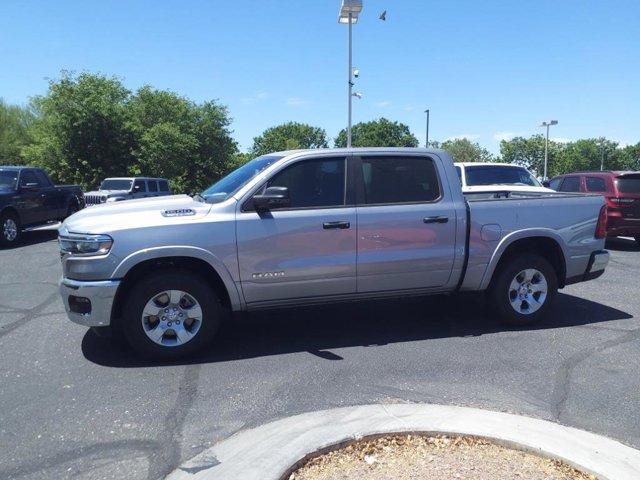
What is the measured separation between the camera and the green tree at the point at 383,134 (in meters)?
78.4

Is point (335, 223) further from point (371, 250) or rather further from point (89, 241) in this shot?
point (89, 241)

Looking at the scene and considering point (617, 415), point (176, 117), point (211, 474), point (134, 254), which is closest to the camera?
point (211, 474)

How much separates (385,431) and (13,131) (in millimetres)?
46967

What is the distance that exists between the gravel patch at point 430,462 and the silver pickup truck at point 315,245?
6.84 feet

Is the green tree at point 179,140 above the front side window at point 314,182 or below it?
above

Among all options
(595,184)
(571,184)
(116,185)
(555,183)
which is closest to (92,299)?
(595,184)

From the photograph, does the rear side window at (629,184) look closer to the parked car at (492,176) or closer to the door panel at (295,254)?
the parked car at (492,176)

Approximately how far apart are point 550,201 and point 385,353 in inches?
102

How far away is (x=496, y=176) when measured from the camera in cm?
1197

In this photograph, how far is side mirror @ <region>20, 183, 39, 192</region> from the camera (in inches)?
516

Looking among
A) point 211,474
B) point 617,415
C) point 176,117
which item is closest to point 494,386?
point 617,415

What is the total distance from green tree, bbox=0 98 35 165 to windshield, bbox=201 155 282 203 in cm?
4048

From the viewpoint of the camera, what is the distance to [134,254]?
4.58 m

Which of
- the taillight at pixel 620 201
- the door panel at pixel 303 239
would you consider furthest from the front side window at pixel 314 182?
the taillight at pixel 620 201
